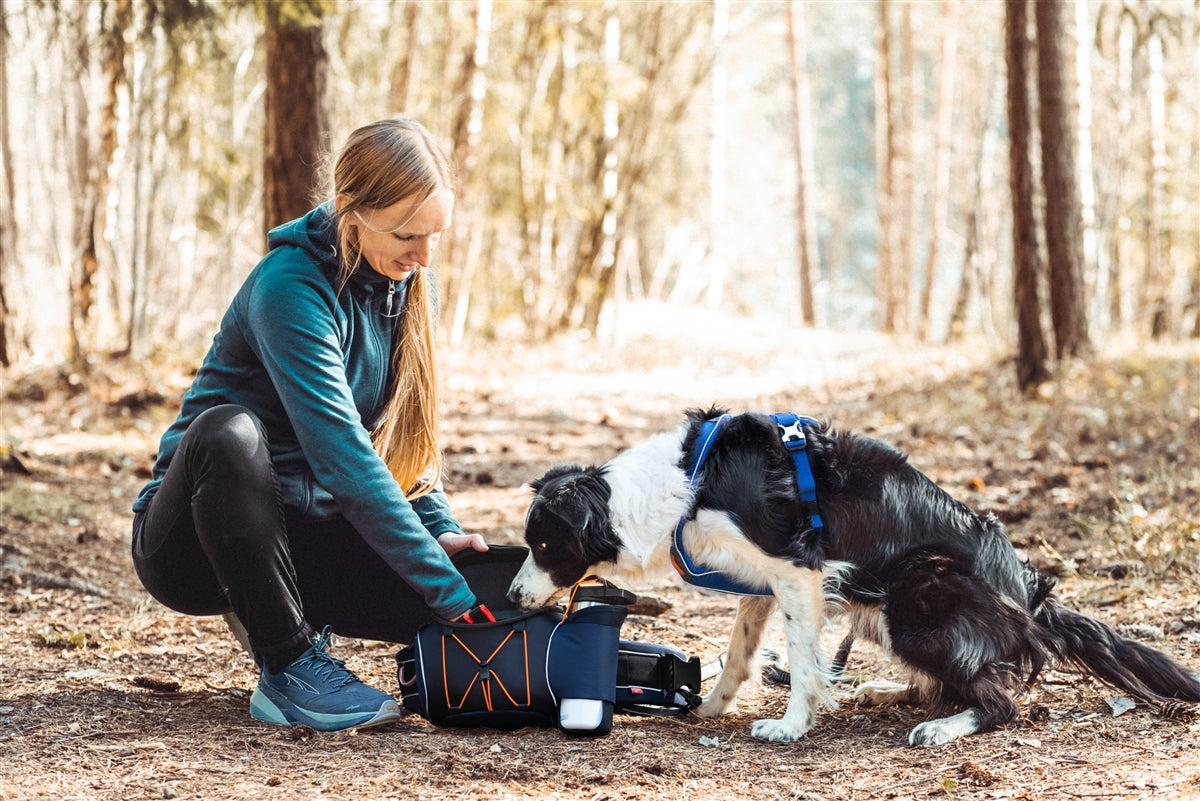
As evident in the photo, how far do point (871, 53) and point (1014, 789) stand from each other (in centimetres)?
5209

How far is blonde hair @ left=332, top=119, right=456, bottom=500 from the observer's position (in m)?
3.02

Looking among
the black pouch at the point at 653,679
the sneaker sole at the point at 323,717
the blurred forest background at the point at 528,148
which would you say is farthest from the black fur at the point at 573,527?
the blurred forest background at the point at 528,148

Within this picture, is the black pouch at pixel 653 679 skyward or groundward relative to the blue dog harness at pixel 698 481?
groundward

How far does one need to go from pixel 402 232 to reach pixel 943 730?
2.17 meters

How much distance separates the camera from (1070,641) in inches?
128

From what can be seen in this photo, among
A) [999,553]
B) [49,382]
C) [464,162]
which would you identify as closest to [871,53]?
[464,162]

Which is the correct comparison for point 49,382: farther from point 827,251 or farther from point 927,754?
point 827,251

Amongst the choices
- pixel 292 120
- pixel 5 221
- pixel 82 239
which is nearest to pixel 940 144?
pixel 82 239

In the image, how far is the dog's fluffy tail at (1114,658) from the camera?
3109mm

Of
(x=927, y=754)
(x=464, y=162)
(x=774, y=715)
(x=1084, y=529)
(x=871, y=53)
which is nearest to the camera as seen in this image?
(x=927, y=754)

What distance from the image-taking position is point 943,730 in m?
3.07

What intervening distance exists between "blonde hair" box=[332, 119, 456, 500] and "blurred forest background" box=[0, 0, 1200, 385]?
0.57 metres

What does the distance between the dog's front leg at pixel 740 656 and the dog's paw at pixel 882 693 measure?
0.42m

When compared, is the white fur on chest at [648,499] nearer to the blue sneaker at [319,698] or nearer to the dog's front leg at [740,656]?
the dog's front leg at [740,656]
